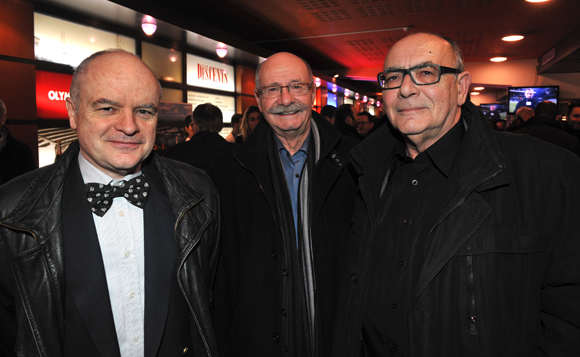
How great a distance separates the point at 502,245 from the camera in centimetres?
136

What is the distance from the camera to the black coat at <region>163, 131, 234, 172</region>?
3217 millimetres

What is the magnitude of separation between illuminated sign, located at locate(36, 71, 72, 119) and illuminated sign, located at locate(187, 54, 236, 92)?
3023 millimetres

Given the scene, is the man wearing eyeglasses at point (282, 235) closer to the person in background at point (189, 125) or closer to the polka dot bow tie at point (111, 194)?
the polka dot bow tie at point (111, 194)

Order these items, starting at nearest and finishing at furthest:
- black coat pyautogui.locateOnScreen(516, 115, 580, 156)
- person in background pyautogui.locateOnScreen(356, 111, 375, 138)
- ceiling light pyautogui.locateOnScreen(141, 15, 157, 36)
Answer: black coat pyautogui.locateOnScreen(516, 115, 580, 156) < ceiling light pyautogui.locateOnScreen(141, 15, 157, 36) < person in background pyautogui.locateOnScreen(356, 111, 375, 138)

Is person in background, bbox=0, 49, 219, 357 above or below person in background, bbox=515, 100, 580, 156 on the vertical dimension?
below

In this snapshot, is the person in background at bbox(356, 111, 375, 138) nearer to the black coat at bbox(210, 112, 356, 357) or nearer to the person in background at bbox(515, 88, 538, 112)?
the person in background at bbox(515, 88, 538, 112)

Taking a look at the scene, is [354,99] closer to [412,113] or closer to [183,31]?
[183,31]

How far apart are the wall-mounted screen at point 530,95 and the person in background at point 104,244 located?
33.6 ft

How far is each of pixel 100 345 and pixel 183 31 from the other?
6.31 meters

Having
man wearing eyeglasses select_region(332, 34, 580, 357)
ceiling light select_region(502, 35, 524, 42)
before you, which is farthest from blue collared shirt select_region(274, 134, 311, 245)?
ceiling light select_region(502, 35, 524, 42)

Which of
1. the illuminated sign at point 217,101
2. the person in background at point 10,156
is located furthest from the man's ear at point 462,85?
the illuminated sign at point 217,101

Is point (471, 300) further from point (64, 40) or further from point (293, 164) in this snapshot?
point (64, 40)

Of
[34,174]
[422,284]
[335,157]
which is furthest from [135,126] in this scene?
[422,284]

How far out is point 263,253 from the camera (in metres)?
1.96
